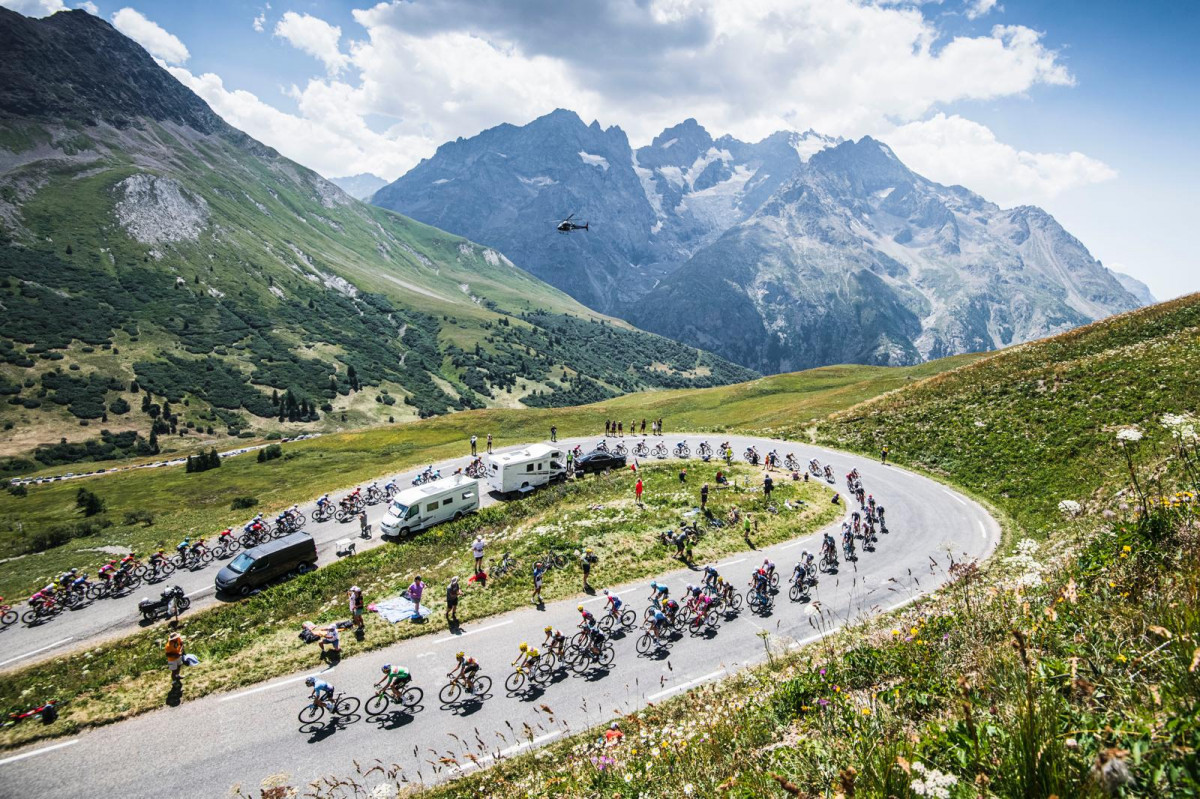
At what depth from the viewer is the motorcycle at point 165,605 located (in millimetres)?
27719

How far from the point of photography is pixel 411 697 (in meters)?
20.0

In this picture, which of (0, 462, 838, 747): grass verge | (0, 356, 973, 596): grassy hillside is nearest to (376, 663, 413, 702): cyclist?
(0, 462, 838, 747): grass verge

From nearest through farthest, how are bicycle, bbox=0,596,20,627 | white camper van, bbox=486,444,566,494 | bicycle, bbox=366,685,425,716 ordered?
bicycle, bbox=366,685,425,716, bicycle, bbox=0,596,20,627, white camper van, bbox=486,444,566,494

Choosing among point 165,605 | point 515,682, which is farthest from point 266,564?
point 515,682

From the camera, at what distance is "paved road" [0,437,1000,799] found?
16922mm

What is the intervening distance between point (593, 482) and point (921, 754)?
41.5 metres

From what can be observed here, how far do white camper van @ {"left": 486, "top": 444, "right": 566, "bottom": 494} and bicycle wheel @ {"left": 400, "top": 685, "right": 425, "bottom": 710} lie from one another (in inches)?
966

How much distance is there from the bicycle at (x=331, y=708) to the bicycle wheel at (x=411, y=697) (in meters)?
1.80

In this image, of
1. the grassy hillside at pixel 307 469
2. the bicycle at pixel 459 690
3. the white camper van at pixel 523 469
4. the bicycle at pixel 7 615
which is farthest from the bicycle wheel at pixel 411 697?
the grassy hillside at pixel 307 469

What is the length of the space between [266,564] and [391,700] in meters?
16.5

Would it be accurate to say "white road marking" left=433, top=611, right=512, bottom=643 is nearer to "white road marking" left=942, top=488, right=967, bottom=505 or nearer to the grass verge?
the grass verge

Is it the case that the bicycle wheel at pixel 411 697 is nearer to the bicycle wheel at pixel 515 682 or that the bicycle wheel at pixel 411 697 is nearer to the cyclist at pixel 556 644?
the bicycle wheel at pixel 515 682

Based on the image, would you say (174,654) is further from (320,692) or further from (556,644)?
(556,644)

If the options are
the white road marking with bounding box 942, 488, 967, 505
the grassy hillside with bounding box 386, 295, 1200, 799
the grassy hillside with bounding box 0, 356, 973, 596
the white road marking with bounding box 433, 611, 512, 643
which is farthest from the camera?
the grassy hillside with bounding box 0, 356, 973, 596
